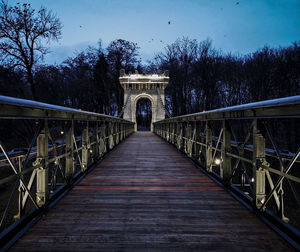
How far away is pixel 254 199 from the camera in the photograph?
2.69 m

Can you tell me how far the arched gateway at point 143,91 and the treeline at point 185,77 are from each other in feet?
7.63

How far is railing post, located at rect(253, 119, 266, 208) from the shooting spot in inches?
101

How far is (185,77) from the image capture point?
1161 inches

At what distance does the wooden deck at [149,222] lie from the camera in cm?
199

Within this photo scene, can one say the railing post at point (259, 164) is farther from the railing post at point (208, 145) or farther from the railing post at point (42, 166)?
the railing post at point (42, 166)

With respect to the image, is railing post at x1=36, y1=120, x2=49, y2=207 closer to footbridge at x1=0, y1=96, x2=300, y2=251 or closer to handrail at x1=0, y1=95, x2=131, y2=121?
footbridge at x1=0, y1=96, x2=300, y2=251

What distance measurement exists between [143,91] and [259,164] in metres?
29.8

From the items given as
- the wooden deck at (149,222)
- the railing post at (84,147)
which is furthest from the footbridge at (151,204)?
the railing post at (84,147)

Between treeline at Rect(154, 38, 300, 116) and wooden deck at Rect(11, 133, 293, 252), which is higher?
treeline at Rect(154, 38, 300, 116)

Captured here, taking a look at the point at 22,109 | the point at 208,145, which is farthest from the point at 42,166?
the point at 208,145

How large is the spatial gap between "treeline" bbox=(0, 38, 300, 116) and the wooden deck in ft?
36.7

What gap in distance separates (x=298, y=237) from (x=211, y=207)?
1.05m

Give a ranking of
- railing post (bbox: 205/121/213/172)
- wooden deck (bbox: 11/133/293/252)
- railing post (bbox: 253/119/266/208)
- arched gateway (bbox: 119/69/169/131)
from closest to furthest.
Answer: wooden deck (bbox: 11/133/293/252) → railing post (bbox: 253/119/266/208) → railing post (bbox: 205/121/213/172) → arched gateway (bbox: 119/69/169/131)

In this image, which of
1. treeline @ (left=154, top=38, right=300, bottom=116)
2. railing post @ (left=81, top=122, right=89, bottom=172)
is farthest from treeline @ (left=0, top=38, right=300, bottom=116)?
railing post @ (left=81, top=122, right=89, bottom=172)
